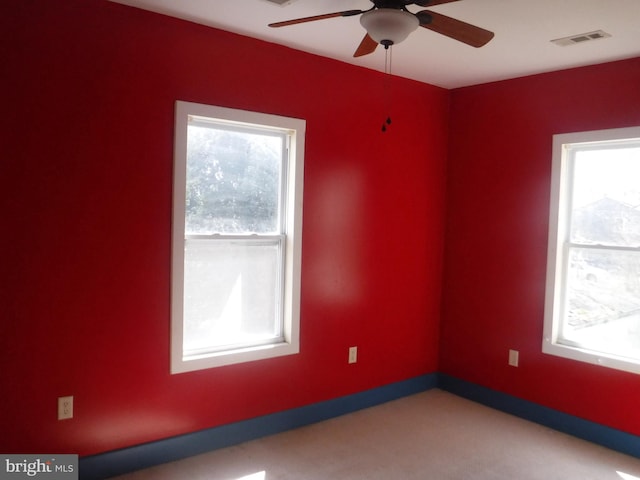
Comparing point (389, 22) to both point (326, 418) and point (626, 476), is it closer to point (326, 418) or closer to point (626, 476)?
point (326, 418)

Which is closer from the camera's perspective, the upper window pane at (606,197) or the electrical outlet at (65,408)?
the electrical outlet at (65,408)

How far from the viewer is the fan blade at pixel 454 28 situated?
185cm

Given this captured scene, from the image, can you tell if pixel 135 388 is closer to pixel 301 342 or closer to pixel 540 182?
pixel 301 342

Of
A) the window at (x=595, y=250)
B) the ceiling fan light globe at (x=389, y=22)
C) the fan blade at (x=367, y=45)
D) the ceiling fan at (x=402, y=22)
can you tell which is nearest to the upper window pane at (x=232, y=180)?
the fan blade at (x=367, y=45)

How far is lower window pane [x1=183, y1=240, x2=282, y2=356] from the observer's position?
2.88 metres

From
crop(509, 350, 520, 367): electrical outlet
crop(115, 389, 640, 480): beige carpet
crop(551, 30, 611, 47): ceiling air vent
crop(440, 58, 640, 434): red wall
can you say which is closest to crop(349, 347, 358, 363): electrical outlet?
crop(115, 389, 640, 480): beige carpet

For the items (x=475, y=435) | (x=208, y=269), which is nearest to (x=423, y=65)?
(x=208, y=269)

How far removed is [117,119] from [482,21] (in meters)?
2.00

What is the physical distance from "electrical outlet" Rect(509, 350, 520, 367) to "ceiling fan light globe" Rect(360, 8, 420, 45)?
270 cm

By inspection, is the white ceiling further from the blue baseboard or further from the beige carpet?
the beige carpet

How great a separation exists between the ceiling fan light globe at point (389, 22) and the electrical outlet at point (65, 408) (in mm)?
2277

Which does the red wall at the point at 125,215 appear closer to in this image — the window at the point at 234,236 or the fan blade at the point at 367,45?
the window at the point at 234,236
